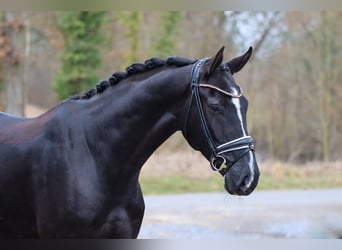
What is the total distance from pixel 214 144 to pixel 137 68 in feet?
2.34

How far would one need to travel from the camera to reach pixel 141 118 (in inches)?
119

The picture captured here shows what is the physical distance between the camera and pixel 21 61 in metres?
12.3

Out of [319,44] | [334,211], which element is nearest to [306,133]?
[319,44]

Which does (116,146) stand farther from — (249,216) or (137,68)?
(249,216)

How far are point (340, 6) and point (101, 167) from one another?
130 inches

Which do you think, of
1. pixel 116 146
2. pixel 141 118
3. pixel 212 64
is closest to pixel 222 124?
pixel 212 64

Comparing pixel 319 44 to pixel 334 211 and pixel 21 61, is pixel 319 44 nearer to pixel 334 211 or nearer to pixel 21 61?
pixel 334 211

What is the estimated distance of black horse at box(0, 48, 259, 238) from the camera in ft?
9.19

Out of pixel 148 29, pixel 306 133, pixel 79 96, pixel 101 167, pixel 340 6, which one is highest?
pixel 340 6

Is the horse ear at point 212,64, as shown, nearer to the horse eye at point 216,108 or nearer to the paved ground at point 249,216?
the horse eye at point 216,108

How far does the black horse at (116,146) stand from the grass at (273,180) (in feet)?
29.5

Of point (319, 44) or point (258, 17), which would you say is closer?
point (258, 17)

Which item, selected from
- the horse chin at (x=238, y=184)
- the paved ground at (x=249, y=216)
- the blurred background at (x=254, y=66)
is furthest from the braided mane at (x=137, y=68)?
the blurred background at (x=254, y=66)

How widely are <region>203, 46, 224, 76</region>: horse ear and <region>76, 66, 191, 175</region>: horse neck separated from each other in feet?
0.42
